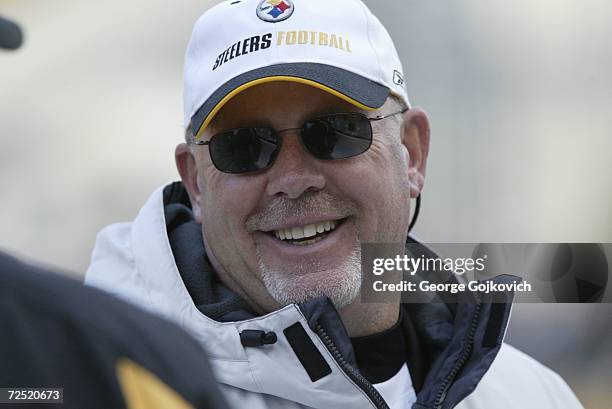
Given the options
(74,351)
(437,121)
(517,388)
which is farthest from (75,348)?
(437,121)

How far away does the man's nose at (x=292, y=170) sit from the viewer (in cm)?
174

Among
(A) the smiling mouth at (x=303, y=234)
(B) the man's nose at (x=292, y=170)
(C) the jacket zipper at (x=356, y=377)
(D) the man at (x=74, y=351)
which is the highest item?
(B) the man's nose at (x=292, y=170)

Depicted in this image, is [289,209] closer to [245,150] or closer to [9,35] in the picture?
[245,150]

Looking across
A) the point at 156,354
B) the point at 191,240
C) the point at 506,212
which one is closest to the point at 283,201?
the point at 191,240

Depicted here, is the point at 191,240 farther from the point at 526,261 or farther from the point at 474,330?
the point at 526,261

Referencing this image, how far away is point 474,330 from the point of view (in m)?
1.75

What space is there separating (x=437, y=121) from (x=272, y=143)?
226cm

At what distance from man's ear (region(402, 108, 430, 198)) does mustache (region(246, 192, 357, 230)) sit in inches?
11.4

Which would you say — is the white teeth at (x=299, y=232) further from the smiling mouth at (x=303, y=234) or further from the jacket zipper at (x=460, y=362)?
the jacket zipper at (x=460, y=362)

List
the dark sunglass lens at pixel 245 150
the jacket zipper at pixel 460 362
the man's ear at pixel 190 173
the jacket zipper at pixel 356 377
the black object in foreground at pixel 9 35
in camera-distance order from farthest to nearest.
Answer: the man's ear at pixel 190 173 → the dark sunglass lens at pixel 245 150 → the jacket zipper at pixel 460 362 → the jacket zipper at pixel 356 377 → the black object in foreground at pixel 9 35

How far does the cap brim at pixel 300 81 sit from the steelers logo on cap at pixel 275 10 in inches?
5.6

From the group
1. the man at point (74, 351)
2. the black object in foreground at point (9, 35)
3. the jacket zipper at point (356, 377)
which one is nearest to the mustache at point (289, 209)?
the jacket zipper at point (356, 377)

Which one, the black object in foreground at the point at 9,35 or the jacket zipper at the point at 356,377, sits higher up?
the black object in foreground at the point at 9,35

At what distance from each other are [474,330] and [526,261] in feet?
3.78
